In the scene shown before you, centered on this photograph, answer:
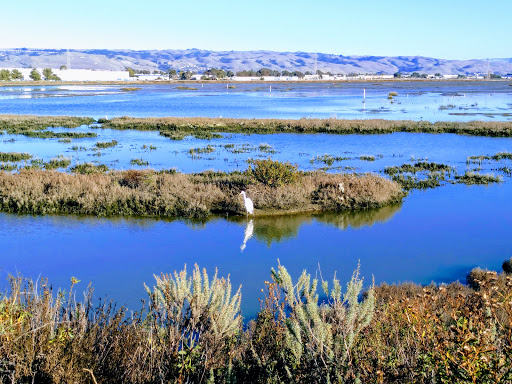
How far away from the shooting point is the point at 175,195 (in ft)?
57.3

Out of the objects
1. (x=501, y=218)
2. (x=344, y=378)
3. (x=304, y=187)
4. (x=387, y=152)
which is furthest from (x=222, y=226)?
(x=387, y=152)

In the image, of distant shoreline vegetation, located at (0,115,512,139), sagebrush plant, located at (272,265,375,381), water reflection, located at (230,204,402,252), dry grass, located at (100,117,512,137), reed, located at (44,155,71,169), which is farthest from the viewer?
dry grass, located at (100,117,512,137)

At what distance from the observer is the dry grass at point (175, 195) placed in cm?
1694

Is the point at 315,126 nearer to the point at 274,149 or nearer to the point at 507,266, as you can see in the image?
the point at 274,149

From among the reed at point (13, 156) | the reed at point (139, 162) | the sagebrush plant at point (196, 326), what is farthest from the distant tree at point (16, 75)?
the sagebrush plant at point (196, 326)

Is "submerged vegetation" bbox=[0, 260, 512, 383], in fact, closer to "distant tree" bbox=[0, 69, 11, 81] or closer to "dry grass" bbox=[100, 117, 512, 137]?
"dry grass" bbox=[100, 117, 512, 137]

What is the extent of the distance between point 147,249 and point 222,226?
9.14ft

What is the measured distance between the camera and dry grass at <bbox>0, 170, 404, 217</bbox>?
16.9 meters

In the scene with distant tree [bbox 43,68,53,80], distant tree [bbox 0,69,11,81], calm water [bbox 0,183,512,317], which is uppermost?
distant tree [bbox 43,68,53,80]

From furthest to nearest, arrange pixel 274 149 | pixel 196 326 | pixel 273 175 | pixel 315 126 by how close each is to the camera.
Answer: pixel 315 126 < pixel 274 149 < pixel 273 175 < pixel 196 326

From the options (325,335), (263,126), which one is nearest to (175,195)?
(325,335)

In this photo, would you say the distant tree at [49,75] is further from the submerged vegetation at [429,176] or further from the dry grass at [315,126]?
the submerged vegetation at [429,176]

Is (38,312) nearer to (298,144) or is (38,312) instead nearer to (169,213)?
(169,213)

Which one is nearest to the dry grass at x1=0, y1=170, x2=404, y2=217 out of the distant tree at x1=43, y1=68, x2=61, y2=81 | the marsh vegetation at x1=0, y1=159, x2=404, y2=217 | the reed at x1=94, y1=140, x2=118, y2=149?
the marsh vegetation at x1=0, y1=159, x2=404, y2=217
